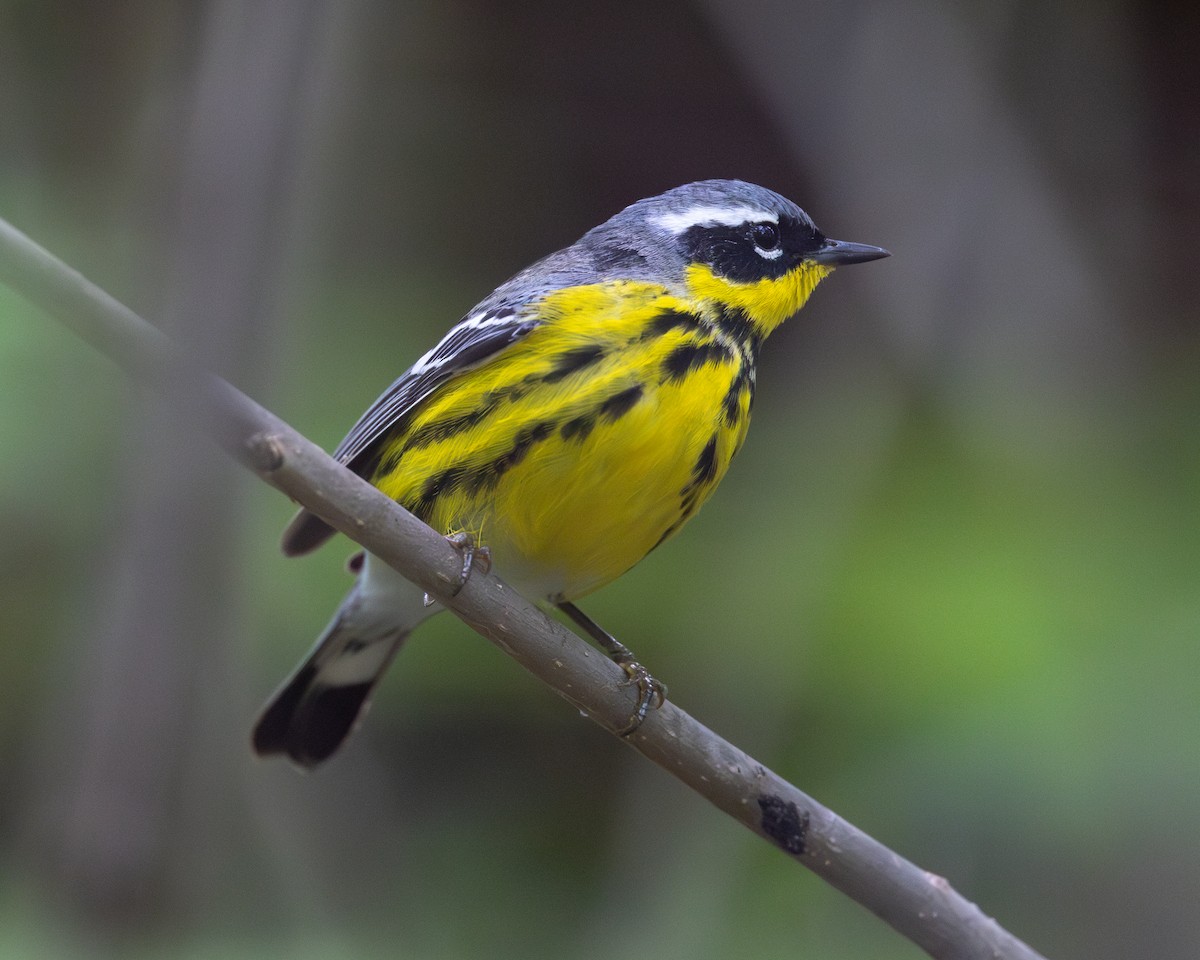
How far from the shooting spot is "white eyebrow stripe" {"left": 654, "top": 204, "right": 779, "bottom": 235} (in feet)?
11.0

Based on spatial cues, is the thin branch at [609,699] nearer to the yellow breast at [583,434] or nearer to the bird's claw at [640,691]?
the bird's claw at [640,691]

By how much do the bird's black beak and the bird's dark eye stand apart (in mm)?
99

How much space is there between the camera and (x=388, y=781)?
4543 millimetres

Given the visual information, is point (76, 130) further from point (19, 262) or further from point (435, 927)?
point (19, 262)

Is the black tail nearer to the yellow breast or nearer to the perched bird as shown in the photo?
the perched bird

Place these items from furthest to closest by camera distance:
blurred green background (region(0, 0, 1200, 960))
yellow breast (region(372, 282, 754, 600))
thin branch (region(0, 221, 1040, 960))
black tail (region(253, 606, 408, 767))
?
1. black tail (region(253, 606, 408, 767))
2. blurred green background (region(0, 0, 1200, 960))
3. yellow breast (region(372, 282, 754, 600))
4. thin branch (region(0, 221, 1040, 960))

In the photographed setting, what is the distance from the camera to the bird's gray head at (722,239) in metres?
3.26

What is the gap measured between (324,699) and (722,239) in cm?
175

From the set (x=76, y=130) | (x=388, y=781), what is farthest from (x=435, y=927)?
(x=76, y=130)

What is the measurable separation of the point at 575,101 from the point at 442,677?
3.06 metres

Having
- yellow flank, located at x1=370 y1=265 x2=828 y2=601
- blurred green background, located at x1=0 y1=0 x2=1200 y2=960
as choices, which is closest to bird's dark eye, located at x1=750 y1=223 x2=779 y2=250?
yellow flank, located at x1=370 y1=265 x2=828 y2=601

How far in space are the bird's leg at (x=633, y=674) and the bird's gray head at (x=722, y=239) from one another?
0.95m

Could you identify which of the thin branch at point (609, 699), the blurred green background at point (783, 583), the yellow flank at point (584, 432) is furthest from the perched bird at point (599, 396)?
the blurred green background at point (783, 583)

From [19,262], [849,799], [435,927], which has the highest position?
[19,262]
